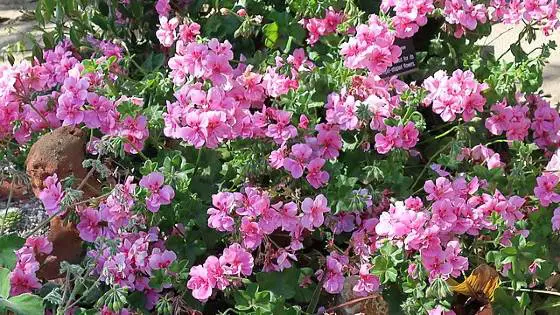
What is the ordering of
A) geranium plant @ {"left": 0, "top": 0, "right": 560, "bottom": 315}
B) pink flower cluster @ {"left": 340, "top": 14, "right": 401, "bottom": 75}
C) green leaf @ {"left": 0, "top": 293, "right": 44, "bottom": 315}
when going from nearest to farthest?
green leaf @ {"left": 0, "top": 293, "right": 44, "bottom": 315} < geranium plant @ {"left": 0, "top": 0, "right": 560, "bottom": 315} < pink flower cluster @ {"left": 340, "top": 14, "right": 401, "bottom": 75}

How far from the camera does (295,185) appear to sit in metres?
2.19

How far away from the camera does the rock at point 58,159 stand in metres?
2.19

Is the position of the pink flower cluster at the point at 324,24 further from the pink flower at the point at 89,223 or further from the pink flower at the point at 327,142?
the pink flower at the point at 89,223

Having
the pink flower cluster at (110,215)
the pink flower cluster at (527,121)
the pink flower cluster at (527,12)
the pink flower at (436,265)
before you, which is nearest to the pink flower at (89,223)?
the pink flower cluster at (110,215)

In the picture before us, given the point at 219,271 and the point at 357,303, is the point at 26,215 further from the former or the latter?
the point at 357,303

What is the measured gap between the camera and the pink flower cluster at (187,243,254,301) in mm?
1950

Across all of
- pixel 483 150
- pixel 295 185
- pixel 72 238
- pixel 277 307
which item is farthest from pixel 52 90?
pixel 483 150

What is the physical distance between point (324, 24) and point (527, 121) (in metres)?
0.60

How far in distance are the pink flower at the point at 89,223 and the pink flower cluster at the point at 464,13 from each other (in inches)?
41.5

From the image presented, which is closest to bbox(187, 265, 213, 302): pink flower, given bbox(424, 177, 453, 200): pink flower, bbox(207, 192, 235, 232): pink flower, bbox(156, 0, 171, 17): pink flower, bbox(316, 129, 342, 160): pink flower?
bbox(207, 192, 235, 232): pink flower

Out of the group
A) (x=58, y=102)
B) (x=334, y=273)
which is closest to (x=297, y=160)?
(x=334, y=273)

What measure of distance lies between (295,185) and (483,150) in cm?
50

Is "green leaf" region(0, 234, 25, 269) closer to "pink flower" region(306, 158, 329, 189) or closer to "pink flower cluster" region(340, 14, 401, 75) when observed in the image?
"pink flower" region(306, 158, 329, 189)

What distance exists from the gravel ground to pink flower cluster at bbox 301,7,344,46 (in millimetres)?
861
